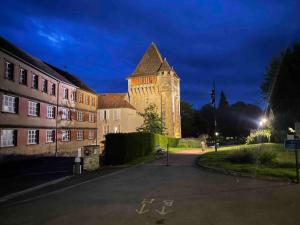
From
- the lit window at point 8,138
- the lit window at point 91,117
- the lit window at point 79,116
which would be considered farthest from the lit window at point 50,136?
the lit window at point 91,117

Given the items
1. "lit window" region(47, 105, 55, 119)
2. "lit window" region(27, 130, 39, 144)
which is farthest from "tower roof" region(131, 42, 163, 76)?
"lit window" region(27, 130, 39, 144)

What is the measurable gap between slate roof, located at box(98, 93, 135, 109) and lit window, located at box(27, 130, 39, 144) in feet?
103

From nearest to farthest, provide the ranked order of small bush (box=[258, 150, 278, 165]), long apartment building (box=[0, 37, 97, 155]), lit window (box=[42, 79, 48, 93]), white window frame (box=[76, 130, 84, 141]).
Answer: small bush (box=[258, 150, 278, 165])
long apartment building (box=[0, 37, 97, 155])
lit window (box=[42, 79, 48, 93])
white window frame (box=[76, 130, 84, 141])

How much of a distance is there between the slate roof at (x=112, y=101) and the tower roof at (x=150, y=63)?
31.0ft

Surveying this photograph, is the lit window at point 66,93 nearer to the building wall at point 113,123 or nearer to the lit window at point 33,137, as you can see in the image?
the lit window at point 33,137

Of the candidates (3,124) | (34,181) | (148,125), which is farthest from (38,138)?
(148,125)

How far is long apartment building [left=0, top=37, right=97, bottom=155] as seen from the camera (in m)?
28.0

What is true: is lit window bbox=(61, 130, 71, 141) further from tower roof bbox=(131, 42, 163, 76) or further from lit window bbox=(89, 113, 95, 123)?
tower roof bbox=(131, 42, 163, 76)

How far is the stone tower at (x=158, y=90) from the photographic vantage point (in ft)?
234

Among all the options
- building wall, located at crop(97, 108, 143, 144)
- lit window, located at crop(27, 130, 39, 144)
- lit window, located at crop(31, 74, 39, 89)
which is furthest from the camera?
building wall, located at crop(97, 108, 143, 144)

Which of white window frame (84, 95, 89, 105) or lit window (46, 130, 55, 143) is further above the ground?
white window frame (84, 95, 89, 105)

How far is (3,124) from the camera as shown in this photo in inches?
1069

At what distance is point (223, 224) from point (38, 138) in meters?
30.1

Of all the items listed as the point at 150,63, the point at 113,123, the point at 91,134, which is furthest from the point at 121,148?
the point at 150,63
